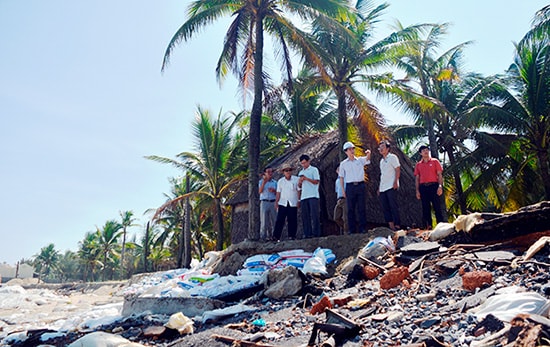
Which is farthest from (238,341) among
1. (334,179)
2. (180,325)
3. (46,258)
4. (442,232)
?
(46,258)

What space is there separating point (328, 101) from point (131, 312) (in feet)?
45.5

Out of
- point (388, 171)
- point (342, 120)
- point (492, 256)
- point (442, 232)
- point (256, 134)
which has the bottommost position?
point (492, 256)

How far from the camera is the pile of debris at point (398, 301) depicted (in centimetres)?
311

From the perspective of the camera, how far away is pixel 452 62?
19047mm

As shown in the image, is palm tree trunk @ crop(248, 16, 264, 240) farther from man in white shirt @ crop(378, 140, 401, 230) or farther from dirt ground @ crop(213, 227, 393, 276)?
man in white shirt @ crop(378, 140, 401, 230)

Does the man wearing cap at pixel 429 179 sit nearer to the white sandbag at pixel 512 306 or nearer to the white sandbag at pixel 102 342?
the white sandbag at pixel 512 306

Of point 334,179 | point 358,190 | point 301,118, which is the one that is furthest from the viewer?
point 301,118

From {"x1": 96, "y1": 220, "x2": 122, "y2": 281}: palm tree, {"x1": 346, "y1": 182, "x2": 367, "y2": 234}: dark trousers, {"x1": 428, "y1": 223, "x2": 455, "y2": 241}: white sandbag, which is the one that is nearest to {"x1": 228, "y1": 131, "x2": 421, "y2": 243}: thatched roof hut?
{"x1": 346, "y1": 182, "x2": 367, "y2": 234}: dark trousers

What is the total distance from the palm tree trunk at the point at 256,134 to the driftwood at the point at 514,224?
4947 mm

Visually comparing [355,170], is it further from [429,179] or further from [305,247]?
[305,247]

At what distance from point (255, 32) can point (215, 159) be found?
25.5ft

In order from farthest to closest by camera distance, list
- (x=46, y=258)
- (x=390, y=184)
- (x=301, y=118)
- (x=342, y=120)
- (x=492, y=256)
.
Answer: (x=46, y=258) → (x=301, y=118) → (x=342, y=120) → (x=390, y=184) → (x=492, y=256)

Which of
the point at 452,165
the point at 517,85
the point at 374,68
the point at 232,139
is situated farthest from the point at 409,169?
the point at 232,139

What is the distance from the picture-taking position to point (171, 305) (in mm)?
6438
